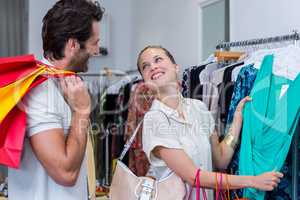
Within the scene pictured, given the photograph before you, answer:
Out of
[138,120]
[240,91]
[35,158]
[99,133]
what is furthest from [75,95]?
[99,133]

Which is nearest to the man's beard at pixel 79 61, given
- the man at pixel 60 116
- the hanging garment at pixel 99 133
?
the man at pixel 60 116

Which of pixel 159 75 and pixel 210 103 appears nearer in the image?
pixel 159 75

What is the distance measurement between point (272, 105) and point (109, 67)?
3412 millimetres

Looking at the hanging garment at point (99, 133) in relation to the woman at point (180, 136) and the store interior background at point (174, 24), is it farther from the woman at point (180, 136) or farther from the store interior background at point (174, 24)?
the woman at point (180, 136)

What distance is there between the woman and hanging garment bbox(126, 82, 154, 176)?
52.3 inches

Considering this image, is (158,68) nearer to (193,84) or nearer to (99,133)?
(193,84)

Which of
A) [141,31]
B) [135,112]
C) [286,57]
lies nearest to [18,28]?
[141,31]

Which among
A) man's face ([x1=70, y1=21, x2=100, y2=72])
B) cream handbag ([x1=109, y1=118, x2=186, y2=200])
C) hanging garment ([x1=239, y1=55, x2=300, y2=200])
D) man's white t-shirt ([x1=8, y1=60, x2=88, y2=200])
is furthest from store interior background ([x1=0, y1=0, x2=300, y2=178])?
man's white t-shirt ([x1=8, y1=60, x2=88, y2=200])

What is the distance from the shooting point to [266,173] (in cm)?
137

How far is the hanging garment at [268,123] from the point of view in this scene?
1.43m

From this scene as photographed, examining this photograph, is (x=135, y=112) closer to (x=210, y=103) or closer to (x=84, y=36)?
(x=210, y=103)

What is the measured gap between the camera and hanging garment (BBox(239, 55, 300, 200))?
143cm

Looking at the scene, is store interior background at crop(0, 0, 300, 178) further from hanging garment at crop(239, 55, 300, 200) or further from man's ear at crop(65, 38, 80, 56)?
man's ear at crop(65, 38, 80, 56)

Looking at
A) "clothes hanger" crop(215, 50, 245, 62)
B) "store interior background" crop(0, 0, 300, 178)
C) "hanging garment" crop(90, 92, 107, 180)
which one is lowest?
"hanging garment" crop(90, 92, 107, 180)
